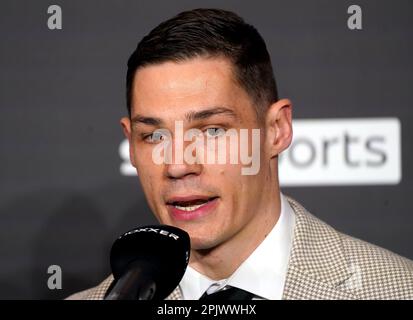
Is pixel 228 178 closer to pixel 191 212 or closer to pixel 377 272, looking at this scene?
pixel 191 212

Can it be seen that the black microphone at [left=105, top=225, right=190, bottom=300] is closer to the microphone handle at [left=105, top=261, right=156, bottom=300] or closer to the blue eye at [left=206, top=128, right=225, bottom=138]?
→ the microphone handle at [left=105, top=261, right=156, bottom=300]

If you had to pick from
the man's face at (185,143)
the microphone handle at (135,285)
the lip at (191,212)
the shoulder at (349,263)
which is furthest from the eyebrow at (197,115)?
the microphone handle at (135,285)

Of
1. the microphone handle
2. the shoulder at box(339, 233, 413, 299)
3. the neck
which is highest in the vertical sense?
the microphone handle

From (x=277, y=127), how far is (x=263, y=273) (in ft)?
0.83

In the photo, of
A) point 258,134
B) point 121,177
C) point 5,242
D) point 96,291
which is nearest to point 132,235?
point 258,134

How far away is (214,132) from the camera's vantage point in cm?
112

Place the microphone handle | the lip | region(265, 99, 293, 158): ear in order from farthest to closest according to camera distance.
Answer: region(265, 99, 293, 158): ear
the lip
the microphone handle

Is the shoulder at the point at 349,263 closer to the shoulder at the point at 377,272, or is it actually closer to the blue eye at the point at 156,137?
the shoulder at the point at 377,272

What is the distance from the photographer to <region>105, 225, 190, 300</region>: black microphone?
2.11 ft

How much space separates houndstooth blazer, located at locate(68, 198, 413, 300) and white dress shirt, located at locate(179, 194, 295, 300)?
2 centimetres

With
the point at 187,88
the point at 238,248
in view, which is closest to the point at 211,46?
the point at 187,88

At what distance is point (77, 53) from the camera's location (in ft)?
5.55

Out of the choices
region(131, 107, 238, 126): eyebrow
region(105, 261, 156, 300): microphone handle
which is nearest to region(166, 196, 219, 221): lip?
region(131, 107, 238, 126): eyebrow
